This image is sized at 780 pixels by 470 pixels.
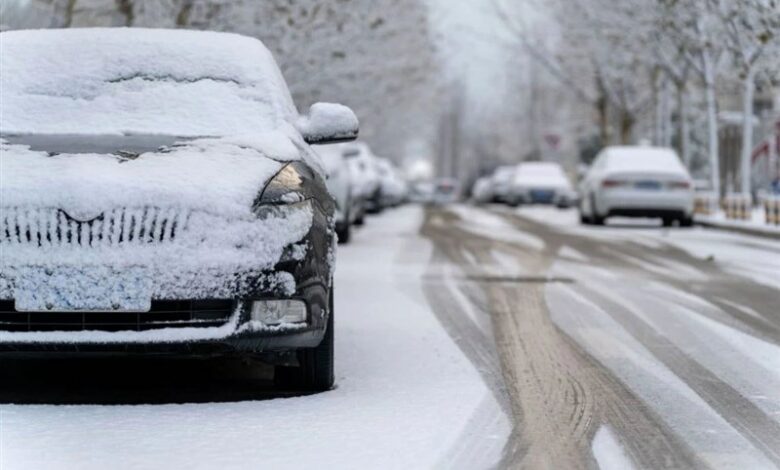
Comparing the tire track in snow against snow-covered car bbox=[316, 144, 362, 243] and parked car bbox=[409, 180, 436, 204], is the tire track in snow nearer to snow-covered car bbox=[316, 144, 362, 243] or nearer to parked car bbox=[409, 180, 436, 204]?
snow-covered car bbox=[316, 144, 362, 243]

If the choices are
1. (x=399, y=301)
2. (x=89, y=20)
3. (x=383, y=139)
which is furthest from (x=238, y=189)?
(x=383, y=139)

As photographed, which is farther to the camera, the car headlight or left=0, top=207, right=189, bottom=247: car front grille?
the car headlight

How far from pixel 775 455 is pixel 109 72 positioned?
3805 mm

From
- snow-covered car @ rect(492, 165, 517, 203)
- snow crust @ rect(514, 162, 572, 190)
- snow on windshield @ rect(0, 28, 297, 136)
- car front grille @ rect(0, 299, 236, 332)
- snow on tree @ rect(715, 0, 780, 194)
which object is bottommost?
snow-covered car @ rect(492, 165, 517, 203)

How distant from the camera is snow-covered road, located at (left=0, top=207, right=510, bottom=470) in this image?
5.05 meters

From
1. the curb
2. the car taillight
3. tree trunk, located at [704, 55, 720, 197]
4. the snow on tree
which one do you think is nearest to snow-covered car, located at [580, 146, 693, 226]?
the car taillight

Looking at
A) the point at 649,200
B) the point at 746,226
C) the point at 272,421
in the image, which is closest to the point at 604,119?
the point at 649,200

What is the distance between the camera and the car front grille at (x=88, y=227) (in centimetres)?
588

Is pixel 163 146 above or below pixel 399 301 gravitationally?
above

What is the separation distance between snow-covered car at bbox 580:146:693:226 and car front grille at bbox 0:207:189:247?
68.9 ft

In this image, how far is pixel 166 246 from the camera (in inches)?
232

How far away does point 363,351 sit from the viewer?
310 inches

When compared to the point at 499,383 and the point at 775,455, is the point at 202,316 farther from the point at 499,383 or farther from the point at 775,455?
the point at 775,455

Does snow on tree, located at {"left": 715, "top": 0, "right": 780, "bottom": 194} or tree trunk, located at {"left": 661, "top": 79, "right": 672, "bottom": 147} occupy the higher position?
snow on tree, located at {"left": 715, "top": 0, "right": 780, "bottom": 194}
